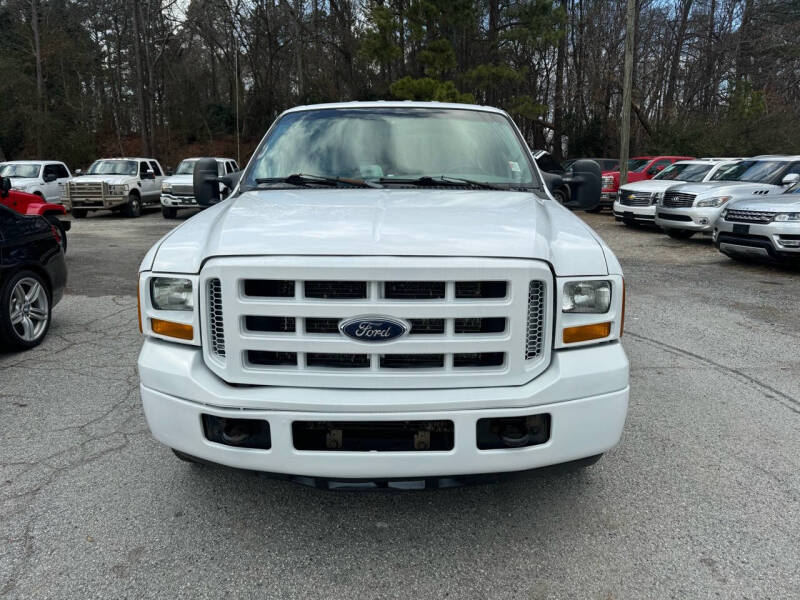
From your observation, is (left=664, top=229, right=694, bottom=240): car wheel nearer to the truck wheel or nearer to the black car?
the black car

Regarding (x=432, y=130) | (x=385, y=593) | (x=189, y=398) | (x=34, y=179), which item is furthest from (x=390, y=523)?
(x=34, y=179)

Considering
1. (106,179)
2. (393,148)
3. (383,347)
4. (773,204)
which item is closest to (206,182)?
(393,148)

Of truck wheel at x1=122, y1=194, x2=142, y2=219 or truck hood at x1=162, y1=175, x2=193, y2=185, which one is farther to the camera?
truck wheel at x1=122, y1=194, x2=142, y2=219

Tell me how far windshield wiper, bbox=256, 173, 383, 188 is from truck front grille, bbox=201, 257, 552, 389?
4.49ft

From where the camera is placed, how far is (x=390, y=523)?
9.73 ft

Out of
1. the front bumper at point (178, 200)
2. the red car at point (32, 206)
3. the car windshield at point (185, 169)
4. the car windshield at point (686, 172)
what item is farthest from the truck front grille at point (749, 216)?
the car windshield at point (185, 169)

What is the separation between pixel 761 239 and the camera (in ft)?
31.9

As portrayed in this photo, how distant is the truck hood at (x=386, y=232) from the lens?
258cm

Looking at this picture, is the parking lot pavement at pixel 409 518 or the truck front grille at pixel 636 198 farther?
the truck front grille at pixel 636 198

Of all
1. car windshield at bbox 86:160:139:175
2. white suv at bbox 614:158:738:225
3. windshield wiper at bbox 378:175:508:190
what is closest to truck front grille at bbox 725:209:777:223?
white suv at bbox 614:158:738:225

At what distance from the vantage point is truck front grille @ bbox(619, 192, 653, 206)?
1539cm

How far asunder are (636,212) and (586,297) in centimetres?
1401

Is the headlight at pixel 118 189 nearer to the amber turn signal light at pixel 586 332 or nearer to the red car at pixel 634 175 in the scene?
the red car at pixel 634 175

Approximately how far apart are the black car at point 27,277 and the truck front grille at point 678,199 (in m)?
11.8
